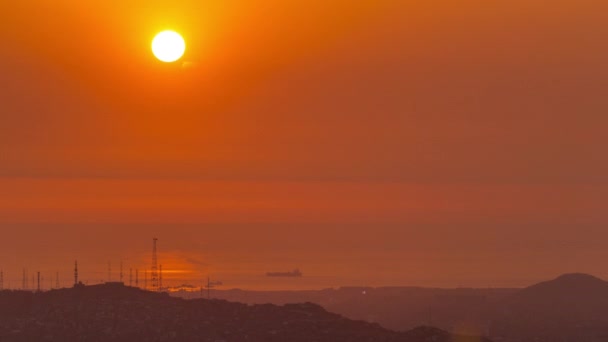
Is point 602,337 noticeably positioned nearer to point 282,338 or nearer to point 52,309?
point 282,338

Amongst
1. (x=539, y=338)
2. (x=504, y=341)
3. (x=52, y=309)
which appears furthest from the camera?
(x=539, y=338)

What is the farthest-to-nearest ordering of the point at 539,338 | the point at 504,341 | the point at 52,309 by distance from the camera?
the point at 539,338 < the point at 504,341 < the point at 52,309

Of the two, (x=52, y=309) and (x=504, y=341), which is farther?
(x=504, y=341)

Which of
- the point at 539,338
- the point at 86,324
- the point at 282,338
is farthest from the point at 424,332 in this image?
the point at 539,338

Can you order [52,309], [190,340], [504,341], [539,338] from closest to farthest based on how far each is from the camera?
[190,340] < [52,309] < [504,341] < [539,338]

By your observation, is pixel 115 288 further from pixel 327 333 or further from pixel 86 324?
pixel 327 333

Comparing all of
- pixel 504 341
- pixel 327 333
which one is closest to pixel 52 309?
pixel 327 333
